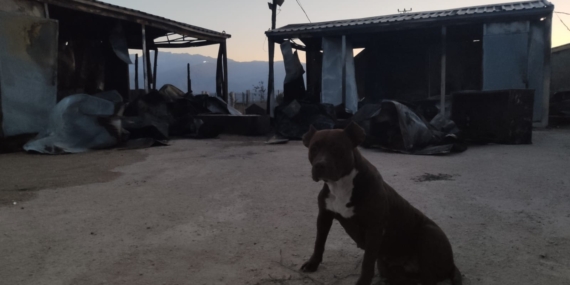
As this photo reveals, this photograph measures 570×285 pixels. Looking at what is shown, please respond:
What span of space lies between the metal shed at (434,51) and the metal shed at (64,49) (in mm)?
3677

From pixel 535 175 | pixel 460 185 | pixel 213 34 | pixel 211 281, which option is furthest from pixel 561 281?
pixel 213 34

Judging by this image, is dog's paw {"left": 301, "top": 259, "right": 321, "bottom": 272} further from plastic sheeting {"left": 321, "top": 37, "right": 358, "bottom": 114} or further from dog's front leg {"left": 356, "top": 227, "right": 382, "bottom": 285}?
plastic sheeting {"left": 321, "top": 37, "right": 358, "bottom": 114}

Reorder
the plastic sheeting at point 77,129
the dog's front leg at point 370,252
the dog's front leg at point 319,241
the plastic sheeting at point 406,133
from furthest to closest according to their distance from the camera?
1. the plastic sheeting at point 77,129
2. the plastic sheeting at point 406,133
3. the dog's front leg at point 319,241
4. the dog's front leg at point 370,252

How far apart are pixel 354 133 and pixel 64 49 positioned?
12511mm

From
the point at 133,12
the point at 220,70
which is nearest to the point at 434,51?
the point at 220,70

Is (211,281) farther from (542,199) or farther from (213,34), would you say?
(213,34)

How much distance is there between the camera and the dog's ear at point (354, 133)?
1.99 m

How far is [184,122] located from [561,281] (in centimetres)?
901

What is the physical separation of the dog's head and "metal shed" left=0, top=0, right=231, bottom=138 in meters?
7.30

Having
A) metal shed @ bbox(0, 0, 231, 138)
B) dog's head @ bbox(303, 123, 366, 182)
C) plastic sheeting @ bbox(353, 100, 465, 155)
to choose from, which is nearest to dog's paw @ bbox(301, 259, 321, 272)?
dog's head @ bbox(303, 123, 366, 182)

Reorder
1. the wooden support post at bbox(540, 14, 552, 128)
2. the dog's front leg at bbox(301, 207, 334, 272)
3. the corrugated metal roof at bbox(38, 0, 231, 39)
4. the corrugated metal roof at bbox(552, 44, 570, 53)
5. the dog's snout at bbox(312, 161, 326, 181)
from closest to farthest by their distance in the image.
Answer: the dog's snout at bbox(312, 161, 326, 181), the dog's front leg at bbox(301, 207, 334, 272), the corrugated metal roof at bbox(38, 0, 231, 39), the wooden support post at bbox(540, 14, 552, 128), the corrugated metal roof at bbox(552, 44, 570, 53)

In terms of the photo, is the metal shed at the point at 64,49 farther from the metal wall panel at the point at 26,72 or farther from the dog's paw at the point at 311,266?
the dog's paw at the point at 311,266

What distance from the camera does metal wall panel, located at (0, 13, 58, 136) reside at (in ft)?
24.0

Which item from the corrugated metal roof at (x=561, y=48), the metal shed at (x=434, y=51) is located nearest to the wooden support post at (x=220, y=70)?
the metal shed at (x=434, y=51)
